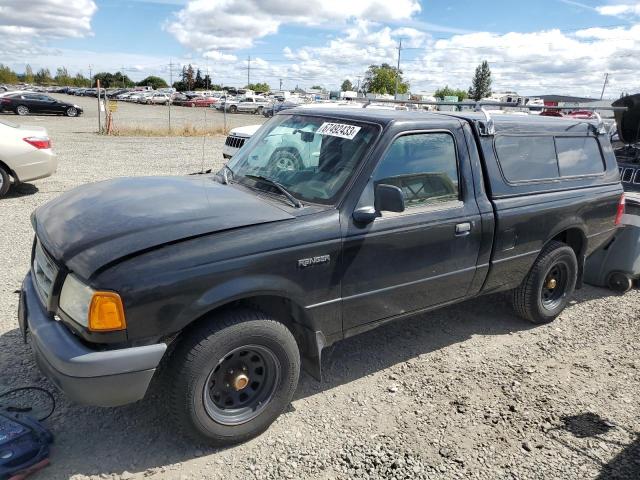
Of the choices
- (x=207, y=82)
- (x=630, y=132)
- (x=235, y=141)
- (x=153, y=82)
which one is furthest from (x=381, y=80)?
(x=630, y=132)

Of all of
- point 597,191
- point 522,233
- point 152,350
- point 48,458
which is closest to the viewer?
point 152,350

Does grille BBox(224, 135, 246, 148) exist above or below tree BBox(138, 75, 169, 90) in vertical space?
below

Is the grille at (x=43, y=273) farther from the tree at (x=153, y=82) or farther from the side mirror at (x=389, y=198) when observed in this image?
the tree at (x=153, y=82)

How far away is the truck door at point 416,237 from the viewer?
3.23 meters

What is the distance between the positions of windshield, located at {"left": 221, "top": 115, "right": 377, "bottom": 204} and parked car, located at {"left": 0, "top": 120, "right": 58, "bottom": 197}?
591 cm

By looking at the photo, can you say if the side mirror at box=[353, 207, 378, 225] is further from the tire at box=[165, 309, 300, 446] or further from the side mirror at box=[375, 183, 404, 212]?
the tire at box=[165, 309, 300, 446]

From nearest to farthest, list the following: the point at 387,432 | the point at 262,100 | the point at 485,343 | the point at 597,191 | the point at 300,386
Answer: the point at 387,432 < the point at 300,386 < the point at 485,343 < the point at 597,191 < the point at 262,100

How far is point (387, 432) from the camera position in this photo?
10.4ft

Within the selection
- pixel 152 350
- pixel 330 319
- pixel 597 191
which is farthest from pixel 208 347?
pixel 597 191

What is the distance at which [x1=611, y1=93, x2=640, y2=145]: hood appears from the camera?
6.10 meters

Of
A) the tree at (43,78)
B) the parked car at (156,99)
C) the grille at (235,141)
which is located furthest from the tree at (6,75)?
the grille at (235,141)

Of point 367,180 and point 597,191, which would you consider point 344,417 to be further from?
point 597,191

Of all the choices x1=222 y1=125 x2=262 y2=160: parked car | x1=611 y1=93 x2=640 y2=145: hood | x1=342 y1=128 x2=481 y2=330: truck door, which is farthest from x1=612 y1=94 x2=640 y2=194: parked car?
x1=222 y1=125 x2=262 y2=160: parked car

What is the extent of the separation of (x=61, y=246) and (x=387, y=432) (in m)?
2.18
